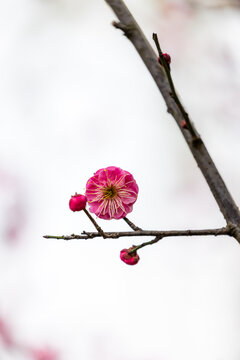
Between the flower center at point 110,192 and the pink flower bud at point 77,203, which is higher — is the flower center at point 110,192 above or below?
above

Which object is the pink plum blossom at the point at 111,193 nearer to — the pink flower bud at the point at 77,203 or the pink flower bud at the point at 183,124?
the pink flower bud at the point at 77,203

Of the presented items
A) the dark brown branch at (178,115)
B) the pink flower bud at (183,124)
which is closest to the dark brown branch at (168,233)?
the dark brown branch at (178,115)

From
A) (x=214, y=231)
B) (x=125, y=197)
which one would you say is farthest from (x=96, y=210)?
(x=214, y=231)

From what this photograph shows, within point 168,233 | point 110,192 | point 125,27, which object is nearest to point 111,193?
point 110,192

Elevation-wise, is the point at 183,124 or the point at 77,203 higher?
the point at 183,124

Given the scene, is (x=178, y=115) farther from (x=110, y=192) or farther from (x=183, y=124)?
(x=110, y=192)

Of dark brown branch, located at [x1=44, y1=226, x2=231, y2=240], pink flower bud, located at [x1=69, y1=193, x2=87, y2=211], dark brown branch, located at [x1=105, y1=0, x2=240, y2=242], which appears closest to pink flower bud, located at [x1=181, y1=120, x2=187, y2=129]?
dark brown branch, located at [x1=105, y1=0, x2=240, y2=242]

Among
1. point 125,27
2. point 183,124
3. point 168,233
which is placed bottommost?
point 168,233
